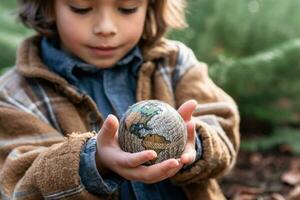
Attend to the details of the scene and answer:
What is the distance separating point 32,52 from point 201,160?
2.70 feet

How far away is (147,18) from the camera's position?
314 centimetres

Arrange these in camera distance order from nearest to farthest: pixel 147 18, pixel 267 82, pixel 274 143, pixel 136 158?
pixel 136 158 < pixel 147 18 < pixel 274 143 < pixel 267 82

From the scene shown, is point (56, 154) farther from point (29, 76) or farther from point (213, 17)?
point (213, 17)

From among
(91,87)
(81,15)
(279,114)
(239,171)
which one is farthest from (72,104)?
(279,114)

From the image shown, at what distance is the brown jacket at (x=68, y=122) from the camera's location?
2.51m

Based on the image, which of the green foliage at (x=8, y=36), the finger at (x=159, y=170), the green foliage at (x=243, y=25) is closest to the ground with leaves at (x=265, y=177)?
the green foliage at (x=243, y=25)

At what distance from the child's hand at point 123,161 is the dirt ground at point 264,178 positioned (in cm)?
143

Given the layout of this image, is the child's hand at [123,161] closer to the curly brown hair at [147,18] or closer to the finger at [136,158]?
the finger at [136,158]

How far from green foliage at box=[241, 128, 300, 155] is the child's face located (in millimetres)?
1743

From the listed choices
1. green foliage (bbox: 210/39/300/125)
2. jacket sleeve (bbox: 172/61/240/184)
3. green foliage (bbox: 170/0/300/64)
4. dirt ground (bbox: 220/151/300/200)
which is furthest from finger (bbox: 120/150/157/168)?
green foliage (bbox: 170/0/300/64)

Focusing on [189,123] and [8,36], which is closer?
[189,123]

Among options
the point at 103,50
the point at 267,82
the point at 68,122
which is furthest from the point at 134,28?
the point at 267,82

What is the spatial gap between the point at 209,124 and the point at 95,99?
46 centimetres

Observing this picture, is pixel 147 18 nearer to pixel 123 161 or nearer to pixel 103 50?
pixel 103 50
